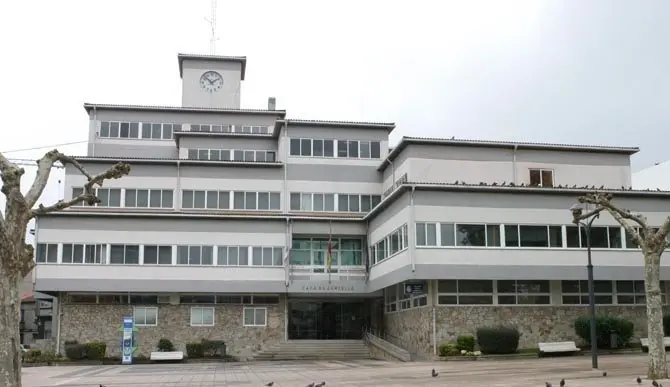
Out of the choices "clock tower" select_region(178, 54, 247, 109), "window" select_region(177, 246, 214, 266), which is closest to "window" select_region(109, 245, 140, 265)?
"window" select_region(177, 246, 214, 266)

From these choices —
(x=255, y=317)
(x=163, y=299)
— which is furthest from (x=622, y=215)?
(x=163, y=299)

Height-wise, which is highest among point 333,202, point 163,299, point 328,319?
point 333,202

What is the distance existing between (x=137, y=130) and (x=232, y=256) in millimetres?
14489

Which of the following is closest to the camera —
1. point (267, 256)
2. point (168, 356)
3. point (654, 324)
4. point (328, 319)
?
point (654, 324)

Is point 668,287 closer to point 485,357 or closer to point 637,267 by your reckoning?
point 637,267

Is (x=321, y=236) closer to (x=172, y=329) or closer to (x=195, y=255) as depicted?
(x=195, y=255)

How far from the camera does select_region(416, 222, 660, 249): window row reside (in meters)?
34.5

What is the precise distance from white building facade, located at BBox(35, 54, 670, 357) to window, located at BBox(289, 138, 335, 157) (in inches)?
3.5

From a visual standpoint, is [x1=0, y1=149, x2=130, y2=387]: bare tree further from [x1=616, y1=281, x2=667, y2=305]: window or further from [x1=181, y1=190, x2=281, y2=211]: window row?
[x1=181, y1=190, x2=281, y2=211]: window row

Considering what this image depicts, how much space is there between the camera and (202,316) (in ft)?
145

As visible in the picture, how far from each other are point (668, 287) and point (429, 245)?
515 inches

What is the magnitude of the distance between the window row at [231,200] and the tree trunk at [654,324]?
2905cm

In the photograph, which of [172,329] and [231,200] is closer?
[172,329]

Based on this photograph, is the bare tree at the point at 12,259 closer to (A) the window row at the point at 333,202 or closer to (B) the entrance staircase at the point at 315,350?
(B) the entrance staircase at the point at 315,350
